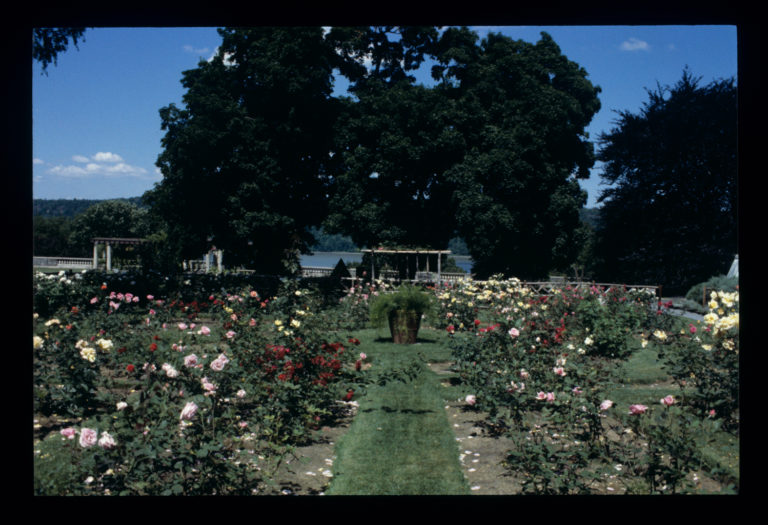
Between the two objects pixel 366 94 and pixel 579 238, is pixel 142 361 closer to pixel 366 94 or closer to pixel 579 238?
pixel 366 94

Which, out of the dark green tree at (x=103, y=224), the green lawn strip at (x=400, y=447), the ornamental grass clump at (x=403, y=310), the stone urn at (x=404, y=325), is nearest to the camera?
the green lawn strip at (x=400, y=447)

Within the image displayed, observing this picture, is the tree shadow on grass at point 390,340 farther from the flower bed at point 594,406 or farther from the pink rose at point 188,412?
the pink rose at point 188,412

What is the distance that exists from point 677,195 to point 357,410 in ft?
66.6

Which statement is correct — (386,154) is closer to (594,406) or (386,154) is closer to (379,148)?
(379,148)

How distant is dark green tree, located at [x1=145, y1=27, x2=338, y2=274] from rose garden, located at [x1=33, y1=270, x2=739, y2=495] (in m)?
9.22

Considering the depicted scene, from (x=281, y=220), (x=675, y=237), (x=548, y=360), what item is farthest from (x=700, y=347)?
(x=675, y=237)

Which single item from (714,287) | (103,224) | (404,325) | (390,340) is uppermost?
(103,224)

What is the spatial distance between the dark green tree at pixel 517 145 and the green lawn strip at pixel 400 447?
12502mm

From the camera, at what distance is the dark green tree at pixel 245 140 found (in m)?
15.6

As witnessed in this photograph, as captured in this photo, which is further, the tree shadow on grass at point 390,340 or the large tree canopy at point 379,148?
the large tree canopy at point 379,148

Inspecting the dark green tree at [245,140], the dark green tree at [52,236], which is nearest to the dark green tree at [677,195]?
the dark green tree at [245,140]

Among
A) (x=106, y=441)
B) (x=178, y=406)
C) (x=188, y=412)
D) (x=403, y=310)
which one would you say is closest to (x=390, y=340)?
(x=403, y=310)

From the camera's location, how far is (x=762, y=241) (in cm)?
223

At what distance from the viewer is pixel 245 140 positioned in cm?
1564
